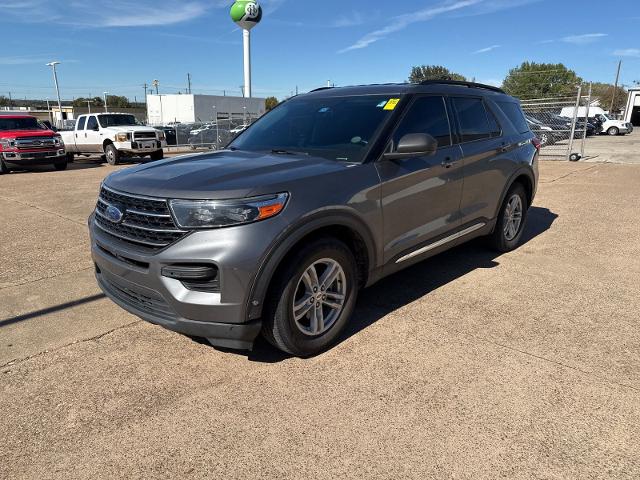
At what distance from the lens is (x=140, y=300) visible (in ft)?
10.0

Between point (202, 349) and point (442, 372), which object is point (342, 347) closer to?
point (442, 372)

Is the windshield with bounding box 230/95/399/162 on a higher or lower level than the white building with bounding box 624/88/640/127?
lower

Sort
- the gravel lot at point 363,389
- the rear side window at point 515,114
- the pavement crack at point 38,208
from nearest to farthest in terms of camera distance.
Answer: the gravel lot at point 363,389, the rear side window at point 515,114, the pavement crack at point 38,208

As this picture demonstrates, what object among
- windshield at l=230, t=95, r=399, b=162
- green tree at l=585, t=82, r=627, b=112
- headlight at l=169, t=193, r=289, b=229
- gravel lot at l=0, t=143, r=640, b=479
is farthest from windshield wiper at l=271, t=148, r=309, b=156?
green tree at l=585, t=82, r=627, b=112

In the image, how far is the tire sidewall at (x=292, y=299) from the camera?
299 centimetres

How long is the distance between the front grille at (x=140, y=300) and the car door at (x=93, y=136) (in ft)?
55.4

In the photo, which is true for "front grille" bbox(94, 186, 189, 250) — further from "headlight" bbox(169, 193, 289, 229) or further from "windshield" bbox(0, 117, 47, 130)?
"windshield" bbox(0, 117, 47, 130)

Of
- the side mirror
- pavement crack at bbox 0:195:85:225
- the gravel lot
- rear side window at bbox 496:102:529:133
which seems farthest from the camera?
pavement crack at bbox 0:195:85:225

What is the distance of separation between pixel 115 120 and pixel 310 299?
714 inches

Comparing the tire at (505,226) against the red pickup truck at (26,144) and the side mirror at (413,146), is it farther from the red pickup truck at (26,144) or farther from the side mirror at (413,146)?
the red pickup truck at (26,144)

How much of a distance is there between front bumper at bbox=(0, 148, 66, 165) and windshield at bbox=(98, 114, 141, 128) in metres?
2.71

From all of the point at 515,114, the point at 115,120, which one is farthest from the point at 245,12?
the point at 515,114

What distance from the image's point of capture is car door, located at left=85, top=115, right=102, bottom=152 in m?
18.3

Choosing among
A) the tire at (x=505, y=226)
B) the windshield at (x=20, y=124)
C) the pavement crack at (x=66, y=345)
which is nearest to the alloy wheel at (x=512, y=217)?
the tire at (x=505, y=226)
